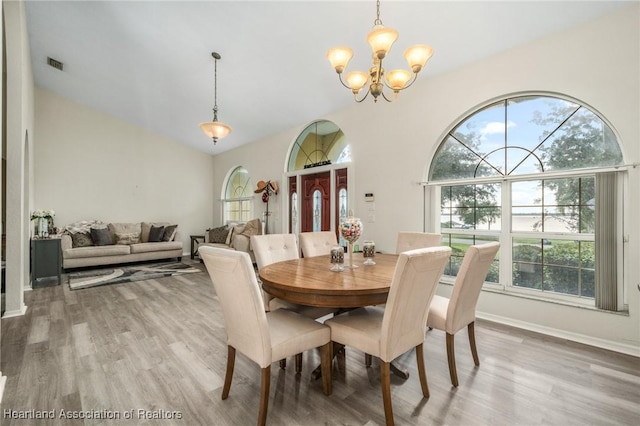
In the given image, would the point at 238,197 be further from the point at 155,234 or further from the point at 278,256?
the point at 278,256

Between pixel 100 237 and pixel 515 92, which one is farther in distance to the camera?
pixel 100 237

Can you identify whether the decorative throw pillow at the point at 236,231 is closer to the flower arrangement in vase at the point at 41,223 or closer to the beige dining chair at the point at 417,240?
the flower arrangement in vase at the point at 41,223

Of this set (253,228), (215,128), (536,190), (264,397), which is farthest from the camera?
(253,228)

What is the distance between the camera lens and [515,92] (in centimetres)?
294

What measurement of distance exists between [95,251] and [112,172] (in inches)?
81.8

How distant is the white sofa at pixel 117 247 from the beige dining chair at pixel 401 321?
570 centimetres

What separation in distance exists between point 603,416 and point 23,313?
16.6 feet

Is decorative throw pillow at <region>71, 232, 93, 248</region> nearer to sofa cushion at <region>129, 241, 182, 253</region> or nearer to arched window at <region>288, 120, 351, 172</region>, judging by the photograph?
sofa cushion at <region>129, 241, 182, 253</region>

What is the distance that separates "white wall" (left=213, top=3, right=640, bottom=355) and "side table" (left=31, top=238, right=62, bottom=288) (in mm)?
4351

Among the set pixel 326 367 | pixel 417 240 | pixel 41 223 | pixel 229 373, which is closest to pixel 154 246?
pixel 41 223

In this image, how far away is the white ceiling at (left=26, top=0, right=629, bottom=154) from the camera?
2643mm

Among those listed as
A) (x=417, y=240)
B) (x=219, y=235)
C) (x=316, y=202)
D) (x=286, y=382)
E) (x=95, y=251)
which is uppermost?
(x=316, y=202)

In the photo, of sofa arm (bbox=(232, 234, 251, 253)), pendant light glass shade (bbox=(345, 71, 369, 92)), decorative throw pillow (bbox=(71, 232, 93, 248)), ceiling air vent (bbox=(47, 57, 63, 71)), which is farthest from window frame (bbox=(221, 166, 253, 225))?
pendant light glass shade (bbox=(345, 71, 369, 92))

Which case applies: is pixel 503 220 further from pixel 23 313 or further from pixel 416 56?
pixel 23 313
